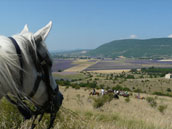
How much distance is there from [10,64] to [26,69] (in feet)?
0.53

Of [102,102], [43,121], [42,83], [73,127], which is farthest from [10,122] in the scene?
[102,102]

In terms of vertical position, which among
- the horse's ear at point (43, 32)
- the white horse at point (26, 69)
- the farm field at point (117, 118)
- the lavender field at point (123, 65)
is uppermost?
the horse's ear at point (43, 32)

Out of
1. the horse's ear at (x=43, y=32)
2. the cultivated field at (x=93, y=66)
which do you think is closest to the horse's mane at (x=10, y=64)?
the horse's ear at (x=43, y=32)

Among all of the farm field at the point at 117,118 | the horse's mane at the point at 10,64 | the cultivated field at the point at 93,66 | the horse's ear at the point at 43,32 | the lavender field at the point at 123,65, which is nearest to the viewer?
the horse's mane at the point at 10,64

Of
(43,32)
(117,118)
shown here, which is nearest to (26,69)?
(43,32)

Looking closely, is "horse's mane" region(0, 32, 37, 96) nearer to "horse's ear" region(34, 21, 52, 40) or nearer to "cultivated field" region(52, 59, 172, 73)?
"horse's ear" region(34, 21, 52, 40)

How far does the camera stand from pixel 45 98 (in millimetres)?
1981

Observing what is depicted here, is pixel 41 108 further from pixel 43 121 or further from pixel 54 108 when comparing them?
pixel 43 121

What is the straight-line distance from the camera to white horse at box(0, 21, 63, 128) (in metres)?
1.51

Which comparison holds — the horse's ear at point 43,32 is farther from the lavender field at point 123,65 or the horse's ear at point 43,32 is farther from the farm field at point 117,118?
the lavender field at point 123,65

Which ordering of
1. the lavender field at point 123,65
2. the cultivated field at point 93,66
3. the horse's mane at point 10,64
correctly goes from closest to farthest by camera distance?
the horse's mane at point 10,64 < the cultivated field at point 93,66 < the lavender field at point 123,65

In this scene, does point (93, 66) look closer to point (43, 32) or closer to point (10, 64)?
point (43, 32)

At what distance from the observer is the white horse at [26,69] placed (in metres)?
1.51

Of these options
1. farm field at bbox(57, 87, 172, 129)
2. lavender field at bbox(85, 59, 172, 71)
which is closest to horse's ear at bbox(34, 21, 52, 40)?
farm field at bbox(57, 87, 172, 129)
